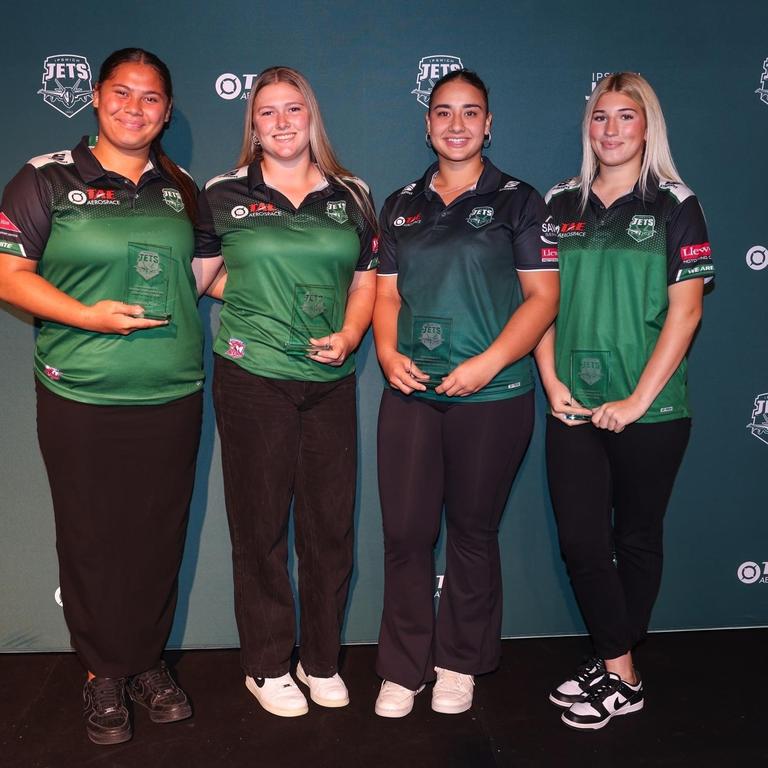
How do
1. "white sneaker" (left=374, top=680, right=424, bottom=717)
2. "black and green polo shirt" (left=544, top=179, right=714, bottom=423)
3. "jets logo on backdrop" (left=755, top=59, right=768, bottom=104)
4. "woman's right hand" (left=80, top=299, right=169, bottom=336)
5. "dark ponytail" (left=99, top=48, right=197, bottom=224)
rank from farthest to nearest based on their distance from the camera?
"jets logo on backdrop" (left=755, top=59, right=768, bottom=104) → "white sneaker" (left=374, top=680, right=424, bottom=717) → "black and green polo shirt" (left=544, top=179, right=714, bottom=423) → "dark ponytail" (left=99, top=48, right=197, bottom=224) → "woman's right hand" (left=80, top=299, right=169, bottom=336)

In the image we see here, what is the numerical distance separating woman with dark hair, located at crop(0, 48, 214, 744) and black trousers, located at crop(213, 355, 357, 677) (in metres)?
0.16

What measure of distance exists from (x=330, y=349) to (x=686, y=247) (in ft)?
3.34

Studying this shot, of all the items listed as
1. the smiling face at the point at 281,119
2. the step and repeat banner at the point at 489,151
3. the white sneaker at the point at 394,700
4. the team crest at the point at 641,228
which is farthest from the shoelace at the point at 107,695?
the team crest at the point at 641,228

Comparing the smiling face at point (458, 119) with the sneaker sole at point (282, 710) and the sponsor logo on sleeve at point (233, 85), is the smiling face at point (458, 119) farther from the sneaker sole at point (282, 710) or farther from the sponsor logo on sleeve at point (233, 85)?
the sneaker sole at point (282, 710)

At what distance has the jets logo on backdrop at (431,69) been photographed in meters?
2.67

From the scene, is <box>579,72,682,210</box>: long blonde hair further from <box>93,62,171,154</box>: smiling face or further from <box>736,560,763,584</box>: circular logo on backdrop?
<box>736,560,763,584</box>: circular logo on backdrop


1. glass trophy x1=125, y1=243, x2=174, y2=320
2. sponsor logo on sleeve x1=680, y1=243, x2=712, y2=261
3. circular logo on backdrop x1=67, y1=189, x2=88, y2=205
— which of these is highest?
circular logo on backdrop x1=67, y1=189, x2=88, y2=205

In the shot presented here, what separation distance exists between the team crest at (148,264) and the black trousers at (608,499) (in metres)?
1.20

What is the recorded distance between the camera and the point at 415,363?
7.64 feet

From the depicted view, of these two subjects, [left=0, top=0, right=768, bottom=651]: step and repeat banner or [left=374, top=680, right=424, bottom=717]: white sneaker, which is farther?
[left=0, top=0, right=768, bottom=651]: step and repeat banner

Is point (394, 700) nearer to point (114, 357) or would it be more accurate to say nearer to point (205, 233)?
point (114, 357)

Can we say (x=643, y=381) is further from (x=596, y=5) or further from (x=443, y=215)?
(x=596, y=5)

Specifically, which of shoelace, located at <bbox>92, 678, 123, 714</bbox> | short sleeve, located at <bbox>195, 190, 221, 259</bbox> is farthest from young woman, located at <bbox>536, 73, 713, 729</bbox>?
shoelace, located at <bbox>92, 678, 123, 714</bbox>

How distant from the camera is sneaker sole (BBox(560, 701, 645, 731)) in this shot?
7.62ft
